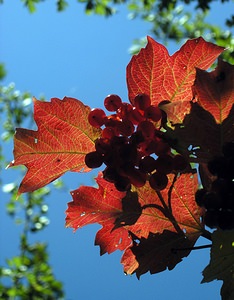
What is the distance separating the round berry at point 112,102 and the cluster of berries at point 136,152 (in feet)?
0.23

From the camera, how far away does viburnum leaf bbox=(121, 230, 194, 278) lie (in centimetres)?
102

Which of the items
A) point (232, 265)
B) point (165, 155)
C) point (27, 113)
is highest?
point (27, 113)

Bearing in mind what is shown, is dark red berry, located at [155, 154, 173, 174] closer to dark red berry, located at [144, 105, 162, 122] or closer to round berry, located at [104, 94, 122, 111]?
dark red berry, located at [144, 105, 162, 122]

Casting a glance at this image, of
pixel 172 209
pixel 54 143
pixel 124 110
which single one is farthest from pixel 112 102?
pixel 172 209

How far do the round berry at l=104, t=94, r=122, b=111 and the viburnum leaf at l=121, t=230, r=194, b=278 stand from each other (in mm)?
302

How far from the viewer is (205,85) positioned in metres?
0.93

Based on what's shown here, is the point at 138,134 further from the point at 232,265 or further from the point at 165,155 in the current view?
the point at 232,265

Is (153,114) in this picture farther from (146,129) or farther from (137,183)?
(137,183)

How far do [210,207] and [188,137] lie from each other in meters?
0.14

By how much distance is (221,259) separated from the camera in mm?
884

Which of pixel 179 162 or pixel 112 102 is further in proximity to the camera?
pixel 112 102

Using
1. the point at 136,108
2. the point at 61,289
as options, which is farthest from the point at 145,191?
the point at 61,289

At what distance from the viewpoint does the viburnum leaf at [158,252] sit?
1.02m

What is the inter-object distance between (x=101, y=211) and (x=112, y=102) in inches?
9.8
